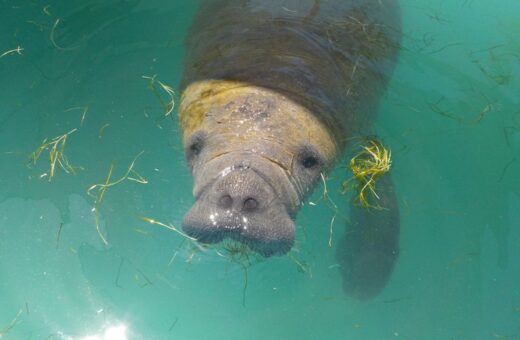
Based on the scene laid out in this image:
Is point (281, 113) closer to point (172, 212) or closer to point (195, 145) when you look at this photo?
point (195, 145)

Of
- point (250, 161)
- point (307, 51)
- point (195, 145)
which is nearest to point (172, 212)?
point (195, 145)

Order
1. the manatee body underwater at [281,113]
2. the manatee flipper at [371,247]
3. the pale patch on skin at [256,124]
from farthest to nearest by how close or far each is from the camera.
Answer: the manatee flipper at [371,247] < the pale patch on skin at [256,124] < the manatee body underwater at [281,113]

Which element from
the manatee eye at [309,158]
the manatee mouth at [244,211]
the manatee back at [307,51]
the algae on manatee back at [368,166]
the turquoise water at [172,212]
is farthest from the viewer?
the turquoise water at [172,212]

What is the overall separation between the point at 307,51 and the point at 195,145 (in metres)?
1.49

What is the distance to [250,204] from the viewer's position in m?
3.33

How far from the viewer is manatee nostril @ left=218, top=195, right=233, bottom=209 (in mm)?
3303

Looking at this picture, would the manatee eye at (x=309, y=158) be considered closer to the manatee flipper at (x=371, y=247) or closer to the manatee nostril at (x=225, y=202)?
the manatee nostril at (x=225, y=202)

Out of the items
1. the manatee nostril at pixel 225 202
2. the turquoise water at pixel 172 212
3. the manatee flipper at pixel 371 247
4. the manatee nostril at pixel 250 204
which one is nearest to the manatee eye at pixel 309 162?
the manatee nostril at pixel 250 204

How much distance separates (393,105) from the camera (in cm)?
595

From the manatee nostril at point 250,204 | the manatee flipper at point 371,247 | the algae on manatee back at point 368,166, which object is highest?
the manatee nostril at point 250,204

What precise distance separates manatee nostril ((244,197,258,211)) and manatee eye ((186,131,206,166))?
0.74 meters

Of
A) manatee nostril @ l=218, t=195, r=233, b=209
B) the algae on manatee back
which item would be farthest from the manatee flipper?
manatee nostril @ l=218, t=195, r=233, b=209

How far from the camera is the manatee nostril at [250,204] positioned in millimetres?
3320

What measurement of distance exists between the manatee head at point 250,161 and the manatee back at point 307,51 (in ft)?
0.78
